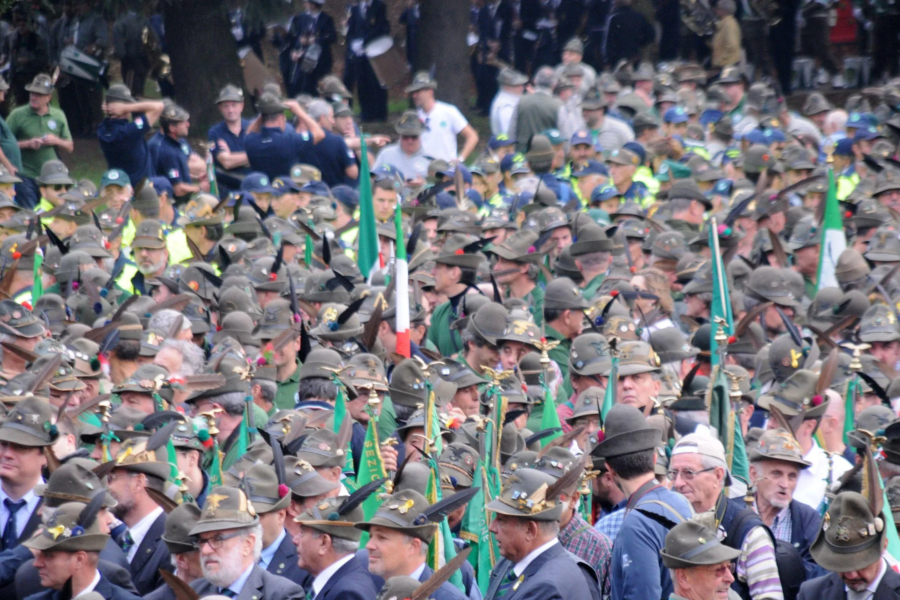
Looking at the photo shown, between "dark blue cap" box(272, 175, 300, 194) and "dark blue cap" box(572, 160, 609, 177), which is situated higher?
"dark blue cap" box(272, 175, 300, 194)

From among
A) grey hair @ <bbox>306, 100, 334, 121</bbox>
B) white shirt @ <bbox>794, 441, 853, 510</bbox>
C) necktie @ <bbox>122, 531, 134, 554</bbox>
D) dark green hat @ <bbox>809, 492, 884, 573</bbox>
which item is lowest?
white shirt @ <bbox>794, 441, 853, 510</bbox>

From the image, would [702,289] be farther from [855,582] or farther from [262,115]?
[262,115]

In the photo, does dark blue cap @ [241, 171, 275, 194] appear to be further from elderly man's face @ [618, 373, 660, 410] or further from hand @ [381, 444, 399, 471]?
hand @ [381, 444, 399, 471]

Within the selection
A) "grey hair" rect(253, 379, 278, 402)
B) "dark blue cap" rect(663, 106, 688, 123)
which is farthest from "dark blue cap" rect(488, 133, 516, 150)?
"grey hair" rect(253, 379, 278, 402)

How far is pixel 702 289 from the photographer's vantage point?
1126cm

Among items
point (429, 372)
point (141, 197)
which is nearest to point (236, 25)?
point (141, 197)

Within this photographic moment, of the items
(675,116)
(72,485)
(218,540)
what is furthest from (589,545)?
(675,116)

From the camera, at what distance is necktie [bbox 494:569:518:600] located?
636cm

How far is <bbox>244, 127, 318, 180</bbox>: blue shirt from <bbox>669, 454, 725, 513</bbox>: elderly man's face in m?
10.7

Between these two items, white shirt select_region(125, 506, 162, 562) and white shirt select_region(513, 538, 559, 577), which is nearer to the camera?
white shirt select_region(513, 538, 559, 577)

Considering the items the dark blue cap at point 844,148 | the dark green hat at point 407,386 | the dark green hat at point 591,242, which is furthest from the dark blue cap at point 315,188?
the dark green hat at point 407,386

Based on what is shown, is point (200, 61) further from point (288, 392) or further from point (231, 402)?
point (231, 402)

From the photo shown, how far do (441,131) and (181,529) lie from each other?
11922mm

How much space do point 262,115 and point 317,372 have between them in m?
8.45
